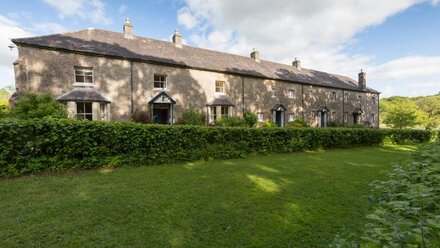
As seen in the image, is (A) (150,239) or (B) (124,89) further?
(B) (124,89)

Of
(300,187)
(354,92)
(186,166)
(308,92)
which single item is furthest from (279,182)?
(354,92)

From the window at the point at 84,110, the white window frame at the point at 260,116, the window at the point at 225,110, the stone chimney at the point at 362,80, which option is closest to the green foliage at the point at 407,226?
the window at the point at 84,110

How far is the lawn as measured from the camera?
356 centimetres

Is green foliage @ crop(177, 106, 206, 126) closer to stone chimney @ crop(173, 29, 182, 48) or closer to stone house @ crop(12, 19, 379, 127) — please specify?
stone house @ crop(12, 19, 379, 127)

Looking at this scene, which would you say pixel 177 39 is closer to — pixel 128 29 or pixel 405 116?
pixel 128 29

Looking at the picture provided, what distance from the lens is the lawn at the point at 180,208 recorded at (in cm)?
356

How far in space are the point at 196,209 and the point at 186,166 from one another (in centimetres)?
385

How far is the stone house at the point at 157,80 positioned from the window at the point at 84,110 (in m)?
0.06

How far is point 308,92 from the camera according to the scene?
1083 inches

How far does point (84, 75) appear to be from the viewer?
51.7ft

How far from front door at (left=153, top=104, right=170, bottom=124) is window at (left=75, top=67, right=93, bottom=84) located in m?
4.79

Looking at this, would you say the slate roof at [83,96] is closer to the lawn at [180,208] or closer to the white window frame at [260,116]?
the lawn at [180,208]

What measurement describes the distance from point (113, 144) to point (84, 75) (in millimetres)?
10449

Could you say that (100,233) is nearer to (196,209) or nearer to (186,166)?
(196,209)
